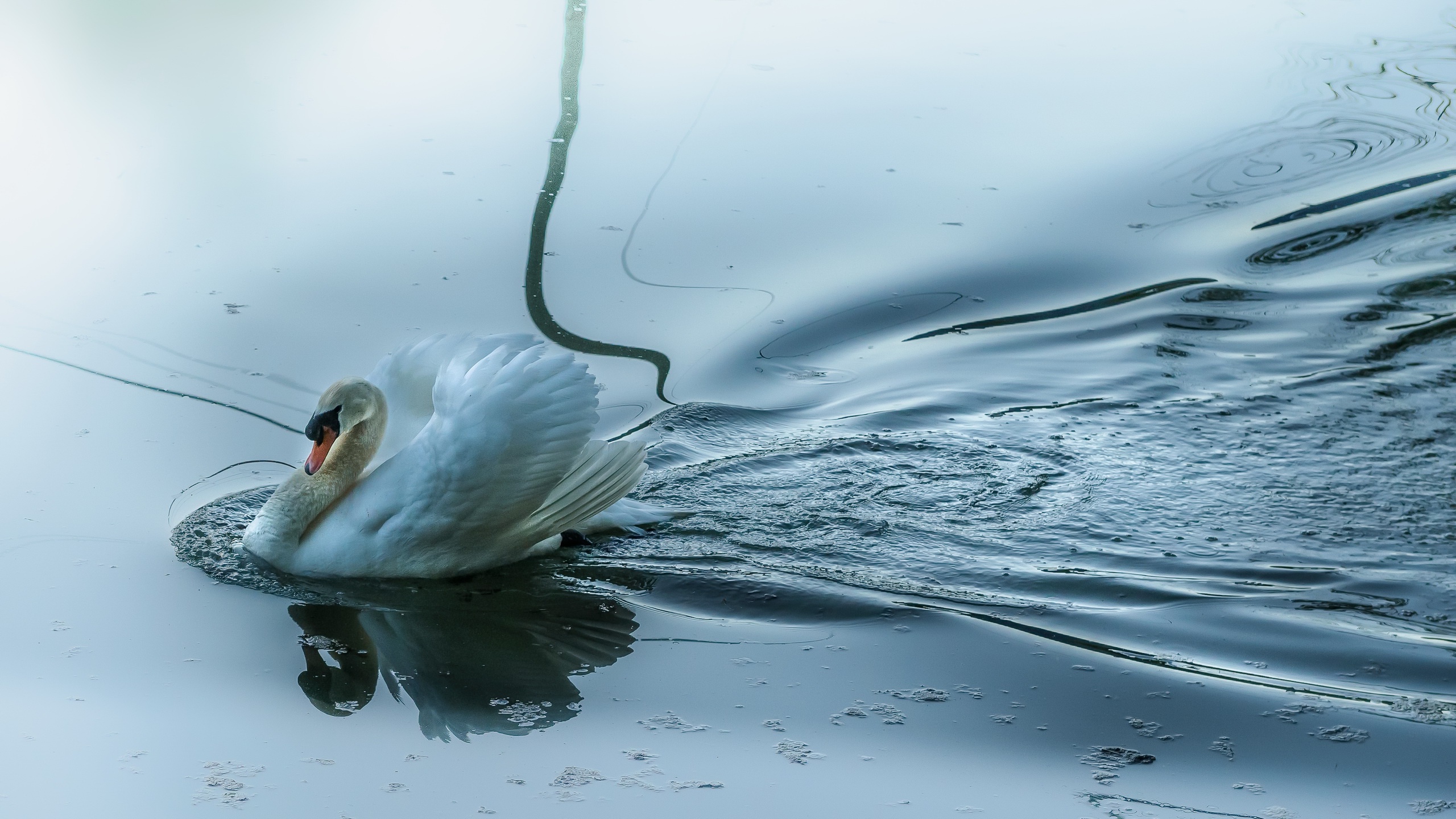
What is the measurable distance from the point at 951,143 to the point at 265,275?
3.67 metres

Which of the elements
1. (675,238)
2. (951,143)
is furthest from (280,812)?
(951,143)

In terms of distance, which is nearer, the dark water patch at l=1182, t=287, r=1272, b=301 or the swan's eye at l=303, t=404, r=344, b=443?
the swan's eye at l=303, t=404, r=344, b=443

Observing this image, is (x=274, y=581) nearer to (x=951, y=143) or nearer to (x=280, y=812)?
(x=280, y=812)

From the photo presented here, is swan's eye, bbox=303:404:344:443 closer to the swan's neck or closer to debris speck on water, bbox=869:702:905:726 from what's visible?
the swan's neck

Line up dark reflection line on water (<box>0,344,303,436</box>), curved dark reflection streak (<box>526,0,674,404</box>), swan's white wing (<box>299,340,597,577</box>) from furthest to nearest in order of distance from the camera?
1. curved dark reflection streak (<box>526,0,674,404</box>)
2. dark reflection line on water (<box>0,344,303,436</box>)
3. swan's white wing (<box>299,340,597,577</box>)

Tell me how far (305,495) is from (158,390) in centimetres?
137

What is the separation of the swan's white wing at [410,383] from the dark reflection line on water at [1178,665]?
171cm

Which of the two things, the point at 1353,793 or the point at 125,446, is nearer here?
the point at 1353,793

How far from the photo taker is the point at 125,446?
210 inches

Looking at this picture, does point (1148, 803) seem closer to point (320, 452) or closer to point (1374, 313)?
point (320, 452)

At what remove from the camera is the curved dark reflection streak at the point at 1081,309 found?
21.2ft

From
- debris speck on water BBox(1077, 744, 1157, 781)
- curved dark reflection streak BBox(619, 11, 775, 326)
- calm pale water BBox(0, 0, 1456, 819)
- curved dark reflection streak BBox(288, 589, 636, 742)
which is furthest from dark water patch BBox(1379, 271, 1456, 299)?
curved dark reflection streak BBox(288, 589, 636, 742)

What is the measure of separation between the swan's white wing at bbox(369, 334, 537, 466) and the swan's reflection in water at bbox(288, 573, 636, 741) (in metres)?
0.62

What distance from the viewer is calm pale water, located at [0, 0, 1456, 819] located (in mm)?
3834
